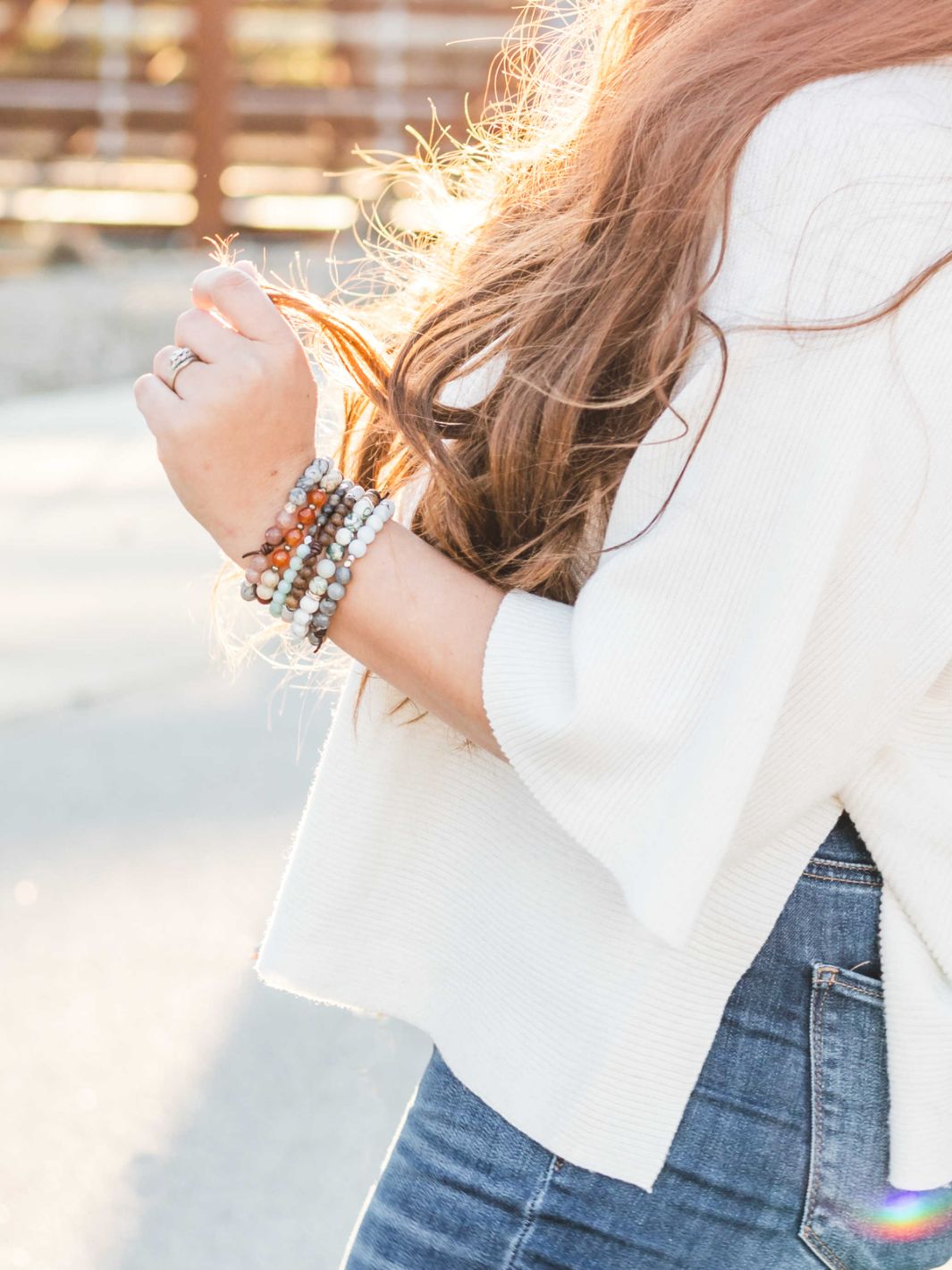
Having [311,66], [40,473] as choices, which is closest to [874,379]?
[40,473]

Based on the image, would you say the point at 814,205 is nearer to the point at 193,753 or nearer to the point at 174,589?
the point at 193,753

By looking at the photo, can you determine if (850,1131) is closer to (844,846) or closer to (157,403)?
(844,846)

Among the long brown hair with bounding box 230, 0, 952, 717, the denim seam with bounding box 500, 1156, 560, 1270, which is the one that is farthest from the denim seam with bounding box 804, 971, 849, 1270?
the long brown hair with bounding box 230, 0, 952, 717

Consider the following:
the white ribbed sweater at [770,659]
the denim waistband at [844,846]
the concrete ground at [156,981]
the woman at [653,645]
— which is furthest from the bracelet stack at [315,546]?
the concrete ground at [156,981]

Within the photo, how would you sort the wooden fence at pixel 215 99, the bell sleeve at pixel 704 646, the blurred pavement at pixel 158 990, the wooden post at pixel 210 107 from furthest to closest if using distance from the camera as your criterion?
1. the wooden fence at pixel 215 99
2. the wooden post at pixel 210 107
3. the blurred pavement at pixel 158 990
4. the bell sleeve at pixel 704 646

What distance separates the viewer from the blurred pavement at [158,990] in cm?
202

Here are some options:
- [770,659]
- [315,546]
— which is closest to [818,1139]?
[770,659]

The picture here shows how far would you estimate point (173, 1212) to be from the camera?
2012 millimetres

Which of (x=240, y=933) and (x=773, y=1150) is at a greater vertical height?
(x=773, y=1150)

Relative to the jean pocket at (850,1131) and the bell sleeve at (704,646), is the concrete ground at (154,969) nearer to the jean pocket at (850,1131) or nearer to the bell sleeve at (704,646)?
the jean pocket at (850,1131)

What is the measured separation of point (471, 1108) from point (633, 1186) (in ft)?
0.41

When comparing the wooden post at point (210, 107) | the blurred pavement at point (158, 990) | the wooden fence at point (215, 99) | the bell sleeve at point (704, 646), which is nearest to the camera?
the bell sleeve at point (704, 646)

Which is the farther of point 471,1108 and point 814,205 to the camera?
point 471,1108

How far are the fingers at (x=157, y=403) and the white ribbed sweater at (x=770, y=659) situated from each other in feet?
0.74
